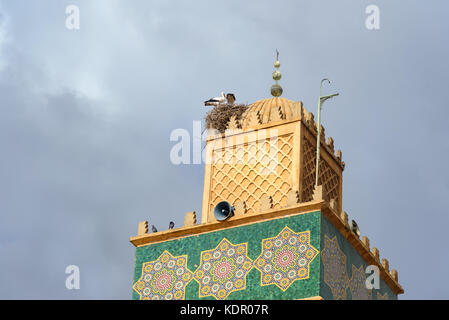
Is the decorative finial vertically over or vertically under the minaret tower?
over

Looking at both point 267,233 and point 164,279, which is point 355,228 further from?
point 164,279

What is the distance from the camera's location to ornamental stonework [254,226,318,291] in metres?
23.7

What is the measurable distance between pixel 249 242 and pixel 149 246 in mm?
2302

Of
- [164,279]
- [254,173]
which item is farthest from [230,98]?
[164,279]

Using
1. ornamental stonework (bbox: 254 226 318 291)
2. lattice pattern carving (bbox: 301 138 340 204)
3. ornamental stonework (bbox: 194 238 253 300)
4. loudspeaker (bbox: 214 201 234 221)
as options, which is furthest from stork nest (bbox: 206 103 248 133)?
ornamental stonework (bbox: 254 226 318 291)

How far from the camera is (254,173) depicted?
1021 inches

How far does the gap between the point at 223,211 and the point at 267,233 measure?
3.76 ft

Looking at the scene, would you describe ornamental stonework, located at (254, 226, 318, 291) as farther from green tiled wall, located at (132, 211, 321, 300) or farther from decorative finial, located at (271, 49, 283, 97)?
decorative finial, located at (271, 49, 283, 97)

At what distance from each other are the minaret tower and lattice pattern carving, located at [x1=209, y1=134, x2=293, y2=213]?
0.8 inches

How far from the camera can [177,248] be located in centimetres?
2528

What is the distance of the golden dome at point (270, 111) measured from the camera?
26.3m

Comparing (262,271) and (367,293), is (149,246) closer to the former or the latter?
(262,271)
